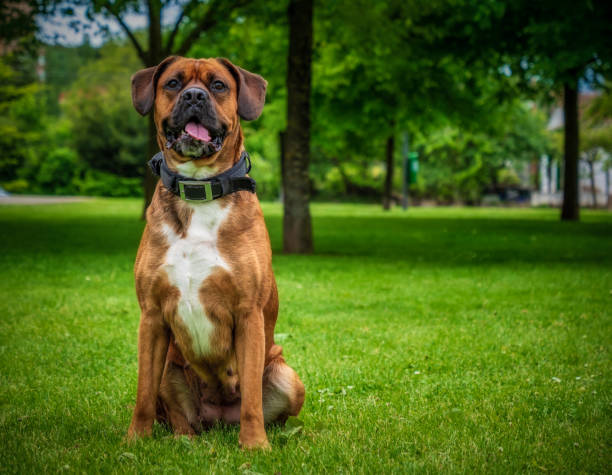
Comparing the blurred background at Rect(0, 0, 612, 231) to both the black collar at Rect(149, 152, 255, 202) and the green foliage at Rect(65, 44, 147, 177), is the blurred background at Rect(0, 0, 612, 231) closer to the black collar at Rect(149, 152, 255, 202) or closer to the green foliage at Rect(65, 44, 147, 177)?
the green foliage at Rect(65, 44, 147, 177)

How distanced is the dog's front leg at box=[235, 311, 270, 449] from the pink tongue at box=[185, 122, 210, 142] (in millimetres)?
952

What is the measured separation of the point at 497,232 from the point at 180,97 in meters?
16.7

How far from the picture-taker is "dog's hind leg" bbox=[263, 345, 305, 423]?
12.1 feet

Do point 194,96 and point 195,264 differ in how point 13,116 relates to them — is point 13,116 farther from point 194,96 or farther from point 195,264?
point 195,264

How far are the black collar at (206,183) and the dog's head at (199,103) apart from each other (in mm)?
96

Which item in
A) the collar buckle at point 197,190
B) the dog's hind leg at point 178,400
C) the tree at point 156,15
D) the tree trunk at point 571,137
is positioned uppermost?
the tree at point 156,15

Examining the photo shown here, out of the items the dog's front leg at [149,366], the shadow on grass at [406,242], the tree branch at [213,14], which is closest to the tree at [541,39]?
the shadow on grass at [406,242]

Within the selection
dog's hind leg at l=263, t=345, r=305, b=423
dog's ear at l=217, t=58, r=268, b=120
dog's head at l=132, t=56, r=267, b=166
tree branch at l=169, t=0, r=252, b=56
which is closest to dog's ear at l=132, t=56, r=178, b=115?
dog's head at l=132, t=56, r=267, b=166

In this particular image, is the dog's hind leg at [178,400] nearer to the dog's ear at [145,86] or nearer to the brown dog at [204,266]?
the brown dog at [204,266]

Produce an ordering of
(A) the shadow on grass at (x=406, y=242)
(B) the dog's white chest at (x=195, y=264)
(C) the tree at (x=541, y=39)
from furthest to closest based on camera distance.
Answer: (A) the shadow on grass at (x=406, y=242) < (C) the tree at (x=541, y=39) < (B) the dog's white chest at (x=195, y=264)

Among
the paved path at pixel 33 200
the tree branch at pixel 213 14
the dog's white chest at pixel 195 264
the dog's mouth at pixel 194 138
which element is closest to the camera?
the dog's white chest at pixel 195 264

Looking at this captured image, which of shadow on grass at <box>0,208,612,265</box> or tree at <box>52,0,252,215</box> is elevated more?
tree at <box>52,0,252,215</box>

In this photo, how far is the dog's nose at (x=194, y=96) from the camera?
3.39m

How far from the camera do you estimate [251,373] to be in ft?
11.1
